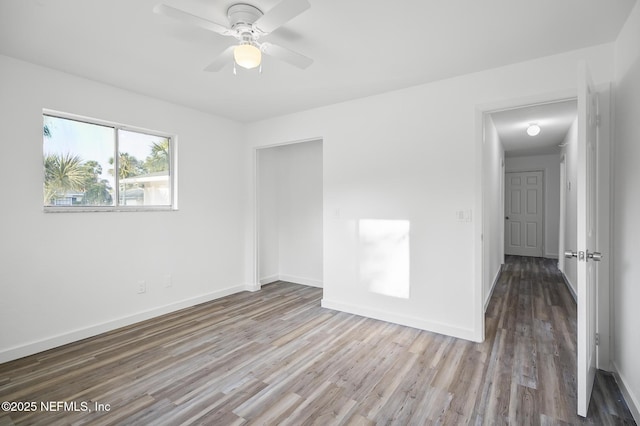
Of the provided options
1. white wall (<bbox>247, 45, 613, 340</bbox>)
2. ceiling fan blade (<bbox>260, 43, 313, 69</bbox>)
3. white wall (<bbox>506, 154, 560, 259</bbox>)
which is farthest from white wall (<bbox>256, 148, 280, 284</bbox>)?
white wall (<bbox>506, 154, 560, 259</bbox>)

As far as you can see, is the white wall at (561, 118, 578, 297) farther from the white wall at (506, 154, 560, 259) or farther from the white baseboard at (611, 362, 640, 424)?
the white wall at (506, 154, 560, 259)

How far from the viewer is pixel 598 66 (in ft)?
8.00

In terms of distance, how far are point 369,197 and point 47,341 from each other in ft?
11.2

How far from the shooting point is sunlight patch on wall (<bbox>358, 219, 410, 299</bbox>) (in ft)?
11.1

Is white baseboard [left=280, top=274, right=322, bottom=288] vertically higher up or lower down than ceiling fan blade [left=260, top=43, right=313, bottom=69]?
lower down

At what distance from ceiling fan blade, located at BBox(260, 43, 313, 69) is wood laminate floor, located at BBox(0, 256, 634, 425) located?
2329 mm

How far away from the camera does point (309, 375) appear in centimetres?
238

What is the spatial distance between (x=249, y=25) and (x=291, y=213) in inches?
139

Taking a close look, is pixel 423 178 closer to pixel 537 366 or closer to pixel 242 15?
pixel 537 366

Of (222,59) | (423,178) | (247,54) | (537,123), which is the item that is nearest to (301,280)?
(423,178)

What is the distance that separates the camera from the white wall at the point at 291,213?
504cm

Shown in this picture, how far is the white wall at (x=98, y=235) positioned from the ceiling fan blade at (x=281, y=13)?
230cm

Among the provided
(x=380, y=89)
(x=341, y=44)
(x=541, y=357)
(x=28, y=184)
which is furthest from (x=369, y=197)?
(x=28, y=184)

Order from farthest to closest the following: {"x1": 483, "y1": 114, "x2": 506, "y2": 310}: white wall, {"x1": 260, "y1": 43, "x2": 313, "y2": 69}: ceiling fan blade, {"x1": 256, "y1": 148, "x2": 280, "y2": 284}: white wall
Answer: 1. {"x1": 256, "y1": 148, "x2": 280, "y2": 284}: white wall
2. {"x1": 483, "y1": 114, "x2": 506, "y2": 310}: white wall
3. {"x1": 260, "y1": 43, "x2": 313, "y2": 69}: ceiling fan blade
